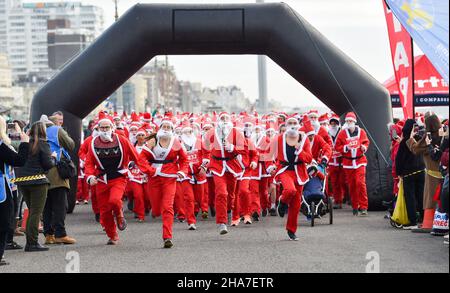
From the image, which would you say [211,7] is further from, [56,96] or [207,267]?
[207,267]

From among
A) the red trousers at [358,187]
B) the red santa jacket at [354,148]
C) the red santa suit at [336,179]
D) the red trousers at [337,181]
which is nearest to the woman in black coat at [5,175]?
the red trousers at [358,187]

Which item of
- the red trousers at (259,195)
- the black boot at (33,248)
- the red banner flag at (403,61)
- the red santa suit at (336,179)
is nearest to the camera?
the black boot at (33,248)

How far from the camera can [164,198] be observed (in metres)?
12.7

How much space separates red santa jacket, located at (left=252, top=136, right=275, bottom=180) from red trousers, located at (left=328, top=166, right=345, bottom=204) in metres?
1.63

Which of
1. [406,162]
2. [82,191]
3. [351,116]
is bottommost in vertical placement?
[82,191]

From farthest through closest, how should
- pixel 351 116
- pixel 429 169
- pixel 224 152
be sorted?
1. pixel 351 116
2. pixel 224 152
3. pixel 429 169

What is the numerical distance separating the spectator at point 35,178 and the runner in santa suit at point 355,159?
6.51m

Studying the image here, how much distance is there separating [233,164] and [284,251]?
11.2 ft

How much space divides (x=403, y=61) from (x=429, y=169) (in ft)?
11.6

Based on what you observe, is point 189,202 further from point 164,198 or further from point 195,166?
point 164,198

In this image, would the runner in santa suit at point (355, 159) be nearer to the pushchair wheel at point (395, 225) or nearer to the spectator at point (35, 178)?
the pushchair wheel at point (395, 225)

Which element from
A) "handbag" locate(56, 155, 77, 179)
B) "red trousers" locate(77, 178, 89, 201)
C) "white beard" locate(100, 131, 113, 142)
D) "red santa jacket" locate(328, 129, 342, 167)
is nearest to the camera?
"red santa jacket" locate(328, 129, 342, 167)

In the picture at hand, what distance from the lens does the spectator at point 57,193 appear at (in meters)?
13.1

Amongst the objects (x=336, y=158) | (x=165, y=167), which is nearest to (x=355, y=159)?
(x=336, y=158)
